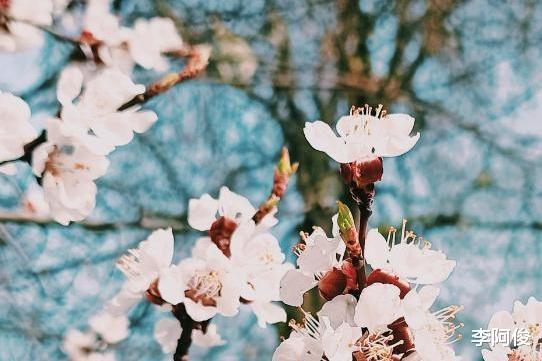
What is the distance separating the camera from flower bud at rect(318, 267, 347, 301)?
0.62 m

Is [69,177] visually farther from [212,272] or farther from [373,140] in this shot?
[373,140]

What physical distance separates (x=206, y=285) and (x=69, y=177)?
221mm

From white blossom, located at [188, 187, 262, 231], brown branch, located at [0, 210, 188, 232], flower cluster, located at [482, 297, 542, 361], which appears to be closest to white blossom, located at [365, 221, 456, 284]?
flower cluster, located at [482, 297, 542, 361]

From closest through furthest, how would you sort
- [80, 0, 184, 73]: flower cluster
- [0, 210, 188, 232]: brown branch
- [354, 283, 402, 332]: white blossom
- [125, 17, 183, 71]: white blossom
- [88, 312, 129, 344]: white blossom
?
[354, 283, 402, 332]: white blossom, [80, 0, 184, 73]: flower cluster, [125, 17, 183, 71]: white blossom, [0, 210, 188, 232]: brown branch, [88, 312, 129, 344]: white blossom

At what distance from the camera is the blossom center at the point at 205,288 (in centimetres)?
75

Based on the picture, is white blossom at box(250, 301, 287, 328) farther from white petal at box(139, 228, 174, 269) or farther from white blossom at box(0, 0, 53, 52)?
white blossom at box(0, 0, 53, 52)

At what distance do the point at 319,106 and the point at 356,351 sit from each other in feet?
9.33

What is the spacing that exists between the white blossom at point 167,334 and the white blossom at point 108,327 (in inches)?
58.3

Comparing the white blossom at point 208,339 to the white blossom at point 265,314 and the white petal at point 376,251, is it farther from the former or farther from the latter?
the white petal at point 376,251

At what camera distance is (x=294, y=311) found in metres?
2.68

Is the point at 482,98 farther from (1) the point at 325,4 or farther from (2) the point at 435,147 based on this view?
(1) the point at 325,4

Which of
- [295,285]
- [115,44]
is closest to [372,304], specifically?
[295,285]

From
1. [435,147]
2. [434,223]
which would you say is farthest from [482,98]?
[434,223]

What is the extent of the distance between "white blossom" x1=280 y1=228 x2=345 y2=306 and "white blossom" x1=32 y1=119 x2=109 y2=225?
29 cm
